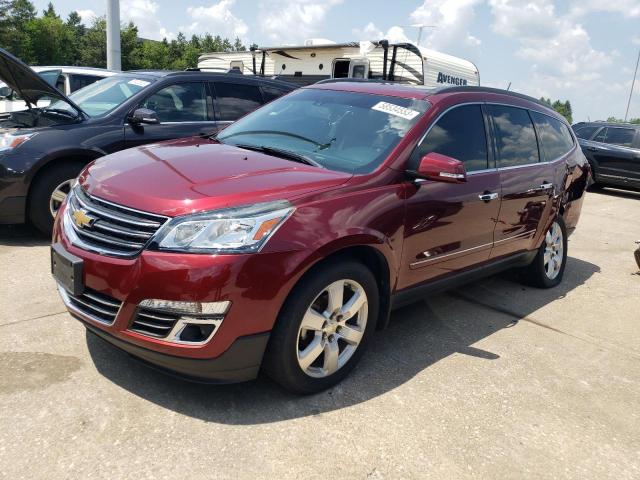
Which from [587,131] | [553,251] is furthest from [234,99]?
[587,131]

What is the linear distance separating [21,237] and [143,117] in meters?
1.68

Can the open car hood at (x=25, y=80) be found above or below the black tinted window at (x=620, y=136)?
above

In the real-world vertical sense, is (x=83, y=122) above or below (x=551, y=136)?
below

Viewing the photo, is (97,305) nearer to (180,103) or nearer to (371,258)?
(371,258)

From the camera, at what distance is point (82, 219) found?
2.83m

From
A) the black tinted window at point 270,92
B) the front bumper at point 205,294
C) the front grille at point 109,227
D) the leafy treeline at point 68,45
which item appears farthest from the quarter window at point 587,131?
the leafy treeline at point 68,45

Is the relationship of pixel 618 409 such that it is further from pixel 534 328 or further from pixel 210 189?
pixel 210 189

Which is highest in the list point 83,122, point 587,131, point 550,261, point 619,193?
point 83,122

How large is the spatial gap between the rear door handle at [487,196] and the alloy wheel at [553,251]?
1364mm

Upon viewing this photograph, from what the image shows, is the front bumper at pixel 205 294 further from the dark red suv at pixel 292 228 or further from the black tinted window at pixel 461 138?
the black tinted window at pixel 461 138

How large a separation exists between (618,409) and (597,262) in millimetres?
3779

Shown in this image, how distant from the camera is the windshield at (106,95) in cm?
563

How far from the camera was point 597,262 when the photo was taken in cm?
661

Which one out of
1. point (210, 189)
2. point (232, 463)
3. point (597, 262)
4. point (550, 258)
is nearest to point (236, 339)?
point (232, 463)
